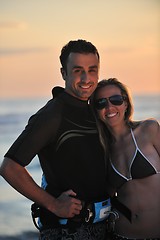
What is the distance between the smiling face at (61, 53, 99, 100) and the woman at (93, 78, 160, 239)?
21 centimetres

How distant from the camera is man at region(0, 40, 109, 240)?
10.0 ft

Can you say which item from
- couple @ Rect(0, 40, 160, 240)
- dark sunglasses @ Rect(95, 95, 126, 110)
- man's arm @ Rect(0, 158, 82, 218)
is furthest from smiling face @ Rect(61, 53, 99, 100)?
man's arm @ Rect(0, 158, 82, 218)

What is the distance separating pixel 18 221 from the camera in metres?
8.14

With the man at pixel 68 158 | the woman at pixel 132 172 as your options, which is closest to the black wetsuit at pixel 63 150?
the man at pixel 68 158

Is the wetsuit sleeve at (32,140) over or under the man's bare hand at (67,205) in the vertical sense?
over

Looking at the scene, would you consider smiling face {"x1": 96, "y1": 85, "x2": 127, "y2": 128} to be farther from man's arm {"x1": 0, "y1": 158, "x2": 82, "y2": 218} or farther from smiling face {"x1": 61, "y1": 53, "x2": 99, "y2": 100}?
man's arm {"x1": 0, "y1": 158, "x2": 82, "y2": 218}

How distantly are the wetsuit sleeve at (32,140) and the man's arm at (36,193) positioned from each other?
0.15 ft

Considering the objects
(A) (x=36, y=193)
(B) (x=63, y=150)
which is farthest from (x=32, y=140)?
(A) (x=36, y=193)

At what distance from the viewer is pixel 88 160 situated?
126 inches

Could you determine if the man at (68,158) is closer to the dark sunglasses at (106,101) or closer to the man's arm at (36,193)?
the man's arm at (36,193)

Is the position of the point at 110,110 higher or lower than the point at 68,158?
higher

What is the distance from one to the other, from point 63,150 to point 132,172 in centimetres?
51

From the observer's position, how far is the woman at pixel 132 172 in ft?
11.1

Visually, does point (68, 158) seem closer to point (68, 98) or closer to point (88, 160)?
point (88, 160)
